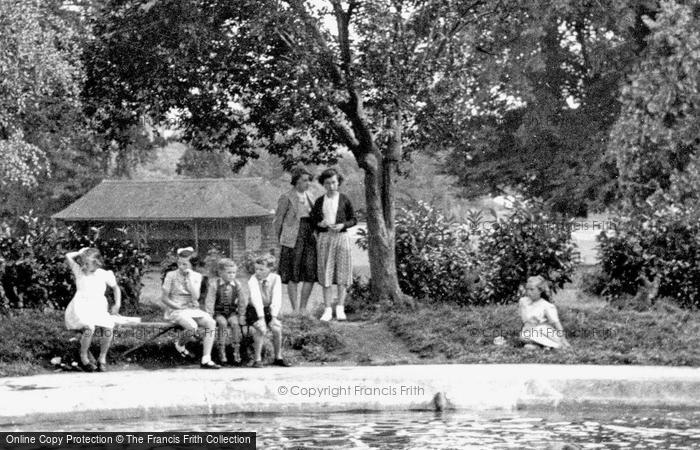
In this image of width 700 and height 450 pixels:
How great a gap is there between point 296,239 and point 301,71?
237 centimetres

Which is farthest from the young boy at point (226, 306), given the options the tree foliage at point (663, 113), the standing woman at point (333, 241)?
the tree foliage at point (663, 113)

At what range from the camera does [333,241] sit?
16.5 meters

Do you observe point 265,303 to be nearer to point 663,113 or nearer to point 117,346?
point 117,346

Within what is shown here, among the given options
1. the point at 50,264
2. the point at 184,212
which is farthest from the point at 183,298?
the point at 184,212

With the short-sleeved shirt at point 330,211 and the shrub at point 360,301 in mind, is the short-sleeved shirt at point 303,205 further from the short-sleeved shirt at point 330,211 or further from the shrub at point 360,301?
the shrub at point 360,301

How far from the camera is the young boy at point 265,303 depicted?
1333cm

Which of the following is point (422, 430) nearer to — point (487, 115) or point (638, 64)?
point (638, 64)

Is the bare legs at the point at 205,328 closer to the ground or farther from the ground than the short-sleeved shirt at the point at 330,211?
closer to the ground

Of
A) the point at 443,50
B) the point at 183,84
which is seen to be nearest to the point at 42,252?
the point at 183,84

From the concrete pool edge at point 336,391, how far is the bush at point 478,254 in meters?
4.71

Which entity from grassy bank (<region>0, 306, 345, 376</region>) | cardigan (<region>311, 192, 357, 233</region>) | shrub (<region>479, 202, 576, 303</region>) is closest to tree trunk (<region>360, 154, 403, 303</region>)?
cardigan (<region>311, 192, 357, 233</region>)

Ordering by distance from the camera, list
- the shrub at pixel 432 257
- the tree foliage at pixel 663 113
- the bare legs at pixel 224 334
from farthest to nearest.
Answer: the tree foliage at pixel 663 113 < the shrub at pixel 432 257 < the bare legs at pixel 224 334

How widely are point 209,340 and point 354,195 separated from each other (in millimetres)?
35379

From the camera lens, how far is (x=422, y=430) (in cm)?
1065
